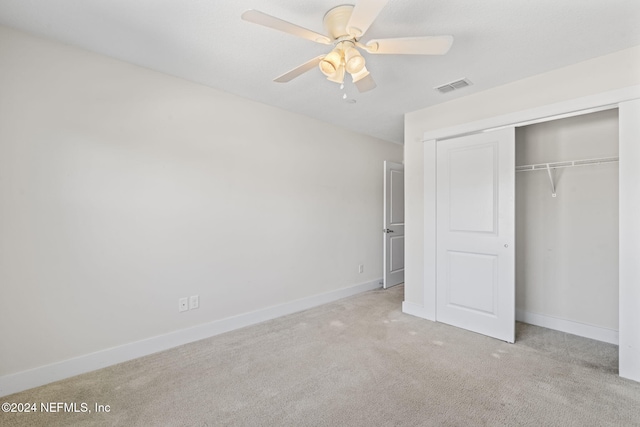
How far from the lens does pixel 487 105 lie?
2902 millimetres

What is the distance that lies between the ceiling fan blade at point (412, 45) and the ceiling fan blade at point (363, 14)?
0.11 metres

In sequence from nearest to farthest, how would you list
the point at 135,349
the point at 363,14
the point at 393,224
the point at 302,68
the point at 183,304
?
1. the point at 363,14
2. the point at 302,68
3. the point at 135,349
4. the point at 183,304
5. the point at 393,224

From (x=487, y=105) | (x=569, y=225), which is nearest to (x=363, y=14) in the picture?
(x=487, y=105)

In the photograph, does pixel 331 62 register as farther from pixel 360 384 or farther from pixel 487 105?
pixel 360 384

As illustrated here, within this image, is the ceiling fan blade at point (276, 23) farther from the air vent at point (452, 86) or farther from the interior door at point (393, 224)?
the interior door at point (393, 224)

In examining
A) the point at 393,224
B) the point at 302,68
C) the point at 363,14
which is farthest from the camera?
the point at 393,224

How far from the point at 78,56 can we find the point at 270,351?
2.78m

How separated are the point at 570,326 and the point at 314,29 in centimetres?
358

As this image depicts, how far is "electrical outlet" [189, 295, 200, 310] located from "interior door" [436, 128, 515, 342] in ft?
8.28

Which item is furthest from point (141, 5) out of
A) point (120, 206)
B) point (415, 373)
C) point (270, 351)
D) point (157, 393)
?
point (415, 373)

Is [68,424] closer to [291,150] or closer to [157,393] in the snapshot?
[157,393]

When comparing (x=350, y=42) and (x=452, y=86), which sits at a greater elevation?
(x=452, y=86)

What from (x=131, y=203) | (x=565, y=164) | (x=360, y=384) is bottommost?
(x=360, y=384)

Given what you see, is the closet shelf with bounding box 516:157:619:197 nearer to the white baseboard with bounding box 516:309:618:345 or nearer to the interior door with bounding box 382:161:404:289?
the white baseboard with bounding box 516:309:618:345
